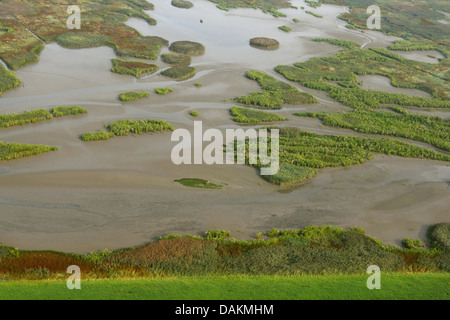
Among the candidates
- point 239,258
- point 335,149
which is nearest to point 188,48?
point 335,149

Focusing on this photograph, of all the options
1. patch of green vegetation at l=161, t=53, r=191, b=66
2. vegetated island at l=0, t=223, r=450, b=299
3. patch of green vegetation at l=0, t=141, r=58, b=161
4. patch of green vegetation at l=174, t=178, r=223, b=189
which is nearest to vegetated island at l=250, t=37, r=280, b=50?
patch of green vegetation at l=161, t=53, r=191, b=66

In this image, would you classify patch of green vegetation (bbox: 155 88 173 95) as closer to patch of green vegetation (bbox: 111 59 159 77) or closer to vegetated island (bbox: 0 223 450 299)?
patch of green vegetation (bbox: 111 59 159 77)

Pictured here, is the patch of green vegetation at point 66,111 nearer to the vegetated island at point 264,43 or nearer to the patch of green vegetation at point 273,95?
the patch of green vegetation at point 273,95

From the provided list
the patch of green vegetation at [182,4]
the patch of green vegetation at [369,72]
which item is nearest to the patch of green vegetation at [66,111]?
the patch of green vegetation at [369,72]

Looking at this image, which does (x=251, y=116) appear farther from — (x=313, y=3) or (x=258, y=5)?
(x=313, y=3)

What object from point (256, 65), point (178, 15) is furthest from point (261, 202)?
point (178, 15)

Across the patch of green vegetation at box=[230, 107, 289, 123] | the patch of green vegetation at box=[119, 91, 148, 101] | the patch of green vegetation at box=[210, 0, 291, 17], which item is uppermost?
the patch of green vegetation at box=[210, 0, 291, 17]
